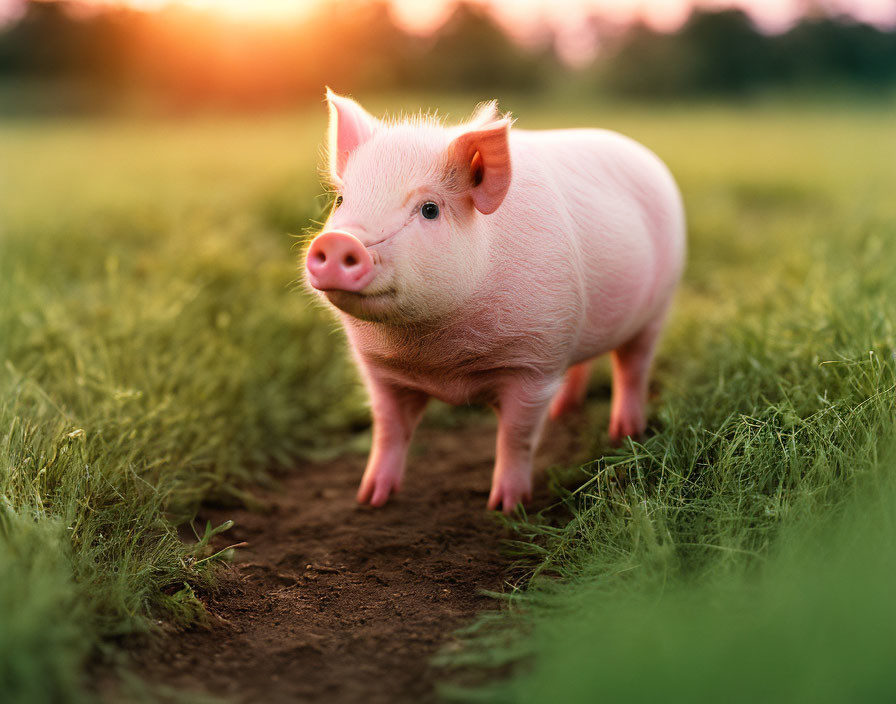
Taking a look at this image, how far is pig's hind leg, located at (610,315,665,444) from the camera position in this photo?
3695mm

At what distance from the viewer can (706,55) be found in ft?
66.4

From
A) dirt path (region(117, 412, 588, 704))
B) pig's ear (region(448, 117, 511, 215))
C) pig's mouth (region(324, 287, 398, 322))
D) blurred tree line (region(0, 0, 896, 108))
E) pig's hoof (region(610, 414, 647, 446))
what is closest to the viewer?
dirt path (region(117, 412, 588, 704))

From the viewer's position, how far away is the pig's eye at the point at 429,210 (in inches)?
100

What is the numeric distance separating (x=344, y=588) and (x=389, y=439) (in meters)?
0.74

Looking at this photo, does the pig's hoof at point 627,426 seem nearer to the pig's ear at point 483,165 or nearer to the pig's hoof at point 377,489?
the pig's hoof at point 377,489

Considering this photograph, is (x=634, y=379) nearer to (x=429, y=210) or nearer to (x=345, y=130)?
(x=429, y=210)

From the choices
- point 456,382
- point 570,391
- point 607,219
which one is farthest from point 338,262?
point 570,391

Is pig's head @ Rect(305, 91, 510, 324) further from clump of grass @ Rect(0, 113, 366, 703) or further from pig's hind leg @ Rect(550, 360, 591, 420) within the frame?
pig's hind leg @ Rect(550, 360, 591, 420)

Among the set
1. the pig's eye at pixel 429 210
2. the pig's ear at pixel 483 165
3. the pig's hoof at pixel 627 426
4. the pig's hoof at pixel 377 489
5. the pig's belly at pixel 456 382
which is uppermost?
the pig's ear at pixel 483 165

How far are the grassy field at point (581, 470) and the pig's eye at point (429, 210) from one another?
826mm

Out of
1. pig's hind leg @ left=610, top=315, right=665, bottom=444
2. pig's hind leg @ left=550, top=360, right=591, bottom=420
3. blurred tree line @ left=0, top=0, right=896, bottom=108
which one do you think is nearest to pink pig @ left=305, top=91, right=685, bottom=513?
pig's hind leg @ left=610, top=315, right=665, bottom=444

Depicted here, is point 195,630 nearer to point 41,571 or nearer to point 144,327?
point 41,571

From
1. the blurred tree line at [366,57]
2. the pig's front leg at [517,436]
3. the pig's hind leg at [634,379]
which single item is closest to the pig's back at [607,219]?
the pig's hind leg at [634,379]

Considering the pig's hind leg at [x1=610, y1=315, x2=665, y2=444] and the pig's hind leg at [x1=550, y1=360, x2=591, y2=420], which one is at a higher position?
the pig's hind leg at [x1=610, y1=315, x2=665, y2=444]
